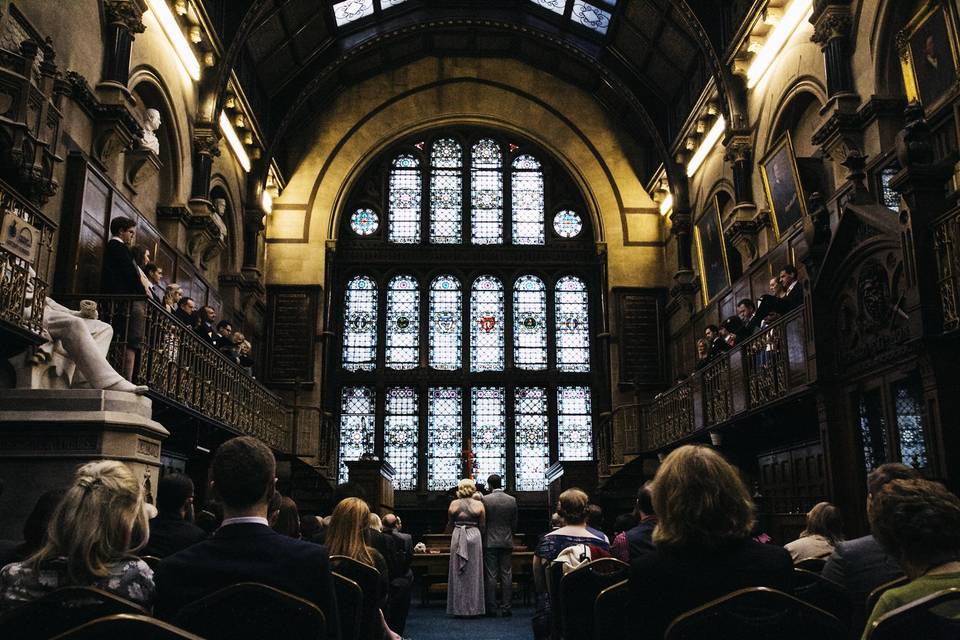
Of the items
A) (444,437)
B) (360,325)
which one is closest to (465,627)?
(444,437)

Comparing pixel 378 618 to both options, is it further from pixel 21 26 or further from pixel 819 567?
pixel 21 26

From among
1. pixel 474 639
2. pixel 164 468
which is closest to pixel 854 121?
pixel 474 639

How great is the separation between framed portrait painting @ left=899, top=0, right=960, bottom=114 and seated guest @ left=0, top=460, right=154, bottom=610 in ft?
32.8

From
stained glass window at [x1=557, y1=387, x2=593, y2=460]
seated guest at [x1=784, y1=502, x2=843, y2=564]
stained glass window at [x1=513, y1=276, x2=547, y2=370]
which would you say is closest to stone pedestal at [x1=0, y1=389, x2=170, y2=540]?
seated guest at [x1=784, y1=502, x2=843, y2=564]

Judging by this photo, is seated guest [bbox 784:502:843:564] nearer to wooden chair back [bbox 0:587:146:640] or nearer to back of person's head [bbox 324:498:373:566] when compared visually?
back of person's head [bbox 324:498:373:566]

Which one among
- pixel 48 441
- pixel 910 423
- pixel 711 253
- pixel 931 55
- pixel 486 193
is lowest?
pixel 48 441

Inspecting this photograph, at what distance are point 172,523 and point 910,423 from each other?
258 inches

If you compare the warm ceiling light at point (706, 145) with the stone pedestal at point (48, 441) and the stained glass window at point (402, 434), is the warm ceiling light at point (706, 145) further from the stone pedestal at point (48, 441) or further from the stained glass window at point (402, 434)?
the stone pedestal at point (48, 441)

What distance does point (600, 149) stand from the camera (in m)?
22.6

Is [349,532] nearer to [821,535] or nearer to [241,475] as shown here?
[241,475]

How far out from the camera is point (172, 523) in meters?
4.54

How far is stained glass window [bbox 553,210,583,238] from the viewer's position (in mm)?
22812

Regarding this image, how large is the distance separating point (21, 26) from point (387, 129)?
13202 mm

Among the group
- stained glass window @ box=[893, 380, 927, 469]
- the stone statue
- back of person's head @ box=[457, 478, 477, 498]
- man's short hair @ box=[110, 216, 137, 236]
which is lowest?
back of person's head @ box=[457, 478, 477, 498]
